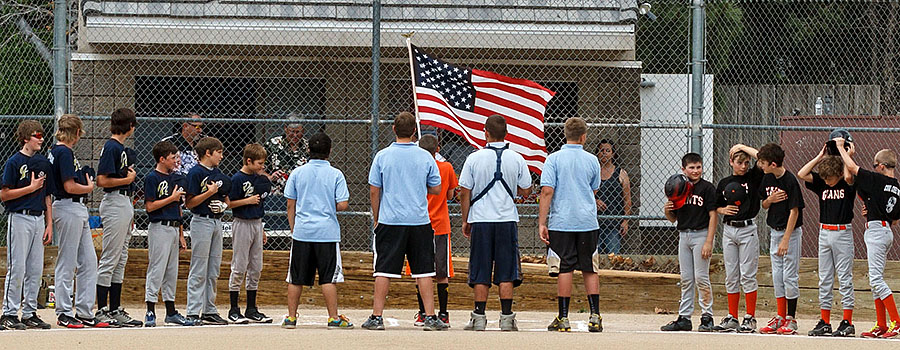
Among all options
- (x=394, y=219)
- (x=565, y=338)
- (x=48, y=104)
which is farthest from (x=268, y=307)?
(x=48, y=104)

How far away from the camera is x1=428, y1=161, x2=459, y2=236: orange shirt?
1011 cm

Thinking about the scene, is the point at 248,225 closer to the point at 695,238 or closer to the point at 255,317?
the point at 255,317

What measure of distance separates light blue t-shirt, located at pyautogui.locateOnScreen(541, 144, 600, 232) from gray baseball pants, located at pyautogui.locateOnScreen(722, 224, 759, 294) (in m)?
1.34

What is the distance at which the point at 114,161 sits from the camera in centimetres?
928

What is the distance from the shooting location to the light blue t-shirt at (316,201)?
934 centimetres

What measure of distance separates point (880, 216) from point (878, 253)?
293 mm

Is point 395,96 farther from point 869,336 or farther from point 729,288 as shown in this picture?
point 869,336

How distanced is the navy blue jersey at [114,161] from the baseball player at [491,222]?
2.56 metres

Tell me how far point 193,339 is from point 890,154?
18.4 feet

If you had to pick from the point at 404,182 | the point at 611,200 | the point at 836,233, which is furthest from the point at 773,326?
the point at 404,182

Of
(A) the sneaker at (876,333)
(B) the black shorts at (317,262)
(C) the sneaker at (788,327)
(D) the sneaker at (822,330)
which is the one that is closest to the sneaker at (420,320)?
(B) the black shorts at (317,262)

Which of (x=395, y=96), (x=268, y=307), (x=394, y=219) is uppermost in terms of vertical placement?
(x=395, y=96)

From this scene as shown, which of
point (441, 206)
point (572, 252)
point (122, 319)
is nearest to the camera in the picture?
point (572, 252)

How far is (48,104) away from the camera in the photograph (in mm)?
17812
